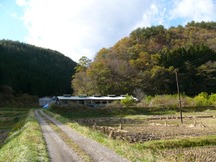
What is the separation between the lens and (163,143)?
59.0 feet

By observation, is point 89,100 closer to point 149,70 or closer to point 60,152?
point 149,70

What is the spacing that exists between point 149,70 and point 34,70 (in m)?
64.7

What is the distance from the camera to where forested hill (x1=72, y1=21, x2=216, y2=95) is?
276 feet

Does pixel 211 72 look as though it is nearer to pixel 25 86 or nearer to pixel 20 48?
pixel 25 86

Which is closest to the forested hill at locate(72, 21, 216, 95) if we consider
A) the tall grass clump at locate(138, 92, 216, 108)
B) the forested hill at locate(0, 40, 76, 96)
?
the tall grass clump at locate(138, 92, 216, 108)

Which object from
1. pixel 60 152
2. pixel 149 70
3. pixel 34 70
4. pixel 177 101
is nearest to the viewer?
pixel 60 152

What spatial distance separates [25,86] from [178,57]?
203 feet

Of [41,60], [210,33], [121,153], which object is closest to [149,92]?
[210,33]

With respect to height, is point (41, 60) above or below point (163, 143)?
above

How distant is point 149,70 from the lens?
A: 291 ft

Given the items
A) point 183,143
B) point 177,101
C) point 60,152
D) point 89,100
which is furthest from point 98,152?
point 89,100

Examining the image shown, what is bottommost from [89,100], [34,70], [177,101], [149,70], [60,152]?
[60,152]

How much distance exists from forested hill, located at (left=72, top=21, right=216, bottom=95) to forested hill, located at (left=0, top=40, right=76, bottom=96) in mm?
30177

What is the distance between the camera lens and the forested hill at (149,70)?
8400 cm
